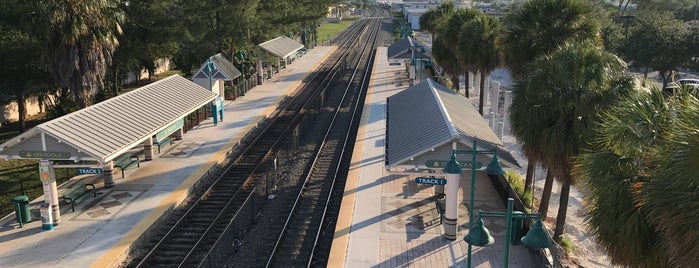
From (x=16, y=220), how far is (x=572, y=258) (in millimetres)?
15371

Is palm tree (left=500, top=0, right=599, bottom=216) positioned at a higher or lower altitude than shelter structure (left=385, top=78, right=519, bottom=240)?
higher

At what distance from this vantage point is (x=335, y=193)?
20.3 m

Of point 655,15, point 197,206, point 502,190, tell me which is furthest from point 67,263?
point 655,15

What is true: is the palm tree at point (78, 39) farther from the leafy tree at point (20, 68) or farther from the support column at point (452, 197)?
the support column at point (452, 197)

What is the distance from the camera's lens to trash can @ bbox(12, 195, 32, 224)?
51.7ft

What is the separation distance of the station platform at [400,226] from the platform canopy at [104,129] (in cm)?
665

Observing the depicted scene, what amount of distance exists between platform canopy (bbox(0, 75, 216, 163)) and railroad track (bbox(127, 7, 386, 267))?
9.03ft

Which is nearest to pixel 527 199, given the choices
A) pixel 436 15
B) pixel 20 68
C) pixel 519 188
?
pixel 519 188

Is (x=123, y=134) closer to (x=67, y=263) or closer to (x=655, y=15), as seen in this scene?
(x=67, y=263)

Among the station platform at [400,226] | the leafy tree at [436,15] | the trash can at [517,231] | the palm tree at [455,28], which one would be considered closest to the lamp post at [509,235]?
the station platform at [400,226]

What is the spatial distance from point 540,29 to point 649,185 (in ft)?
43.4

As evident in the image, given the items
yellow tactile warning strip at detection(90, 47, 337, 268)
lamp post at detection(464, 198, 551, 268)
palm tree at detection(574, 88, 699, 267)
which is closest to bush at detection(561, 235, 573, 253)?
palm tree at detection(574, 88, 699, 267)

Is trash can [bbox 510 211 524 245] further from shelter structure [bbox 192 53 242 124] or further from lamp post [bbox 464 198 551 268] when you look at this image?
shelter structure [bbox 192 53 242 124]

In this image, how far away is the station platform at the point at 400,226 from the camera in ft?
46.2
